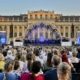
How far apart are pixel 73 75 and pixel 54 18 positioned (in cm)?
14633

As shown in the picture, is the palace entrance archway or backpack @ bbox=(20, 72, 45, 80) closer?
backpack @ bbox=(20, 72, 45, 80)

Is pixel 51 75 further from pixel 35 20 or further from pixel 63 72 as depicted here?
pixel 35 20

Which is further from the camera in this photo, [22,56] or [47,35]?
[47,35]

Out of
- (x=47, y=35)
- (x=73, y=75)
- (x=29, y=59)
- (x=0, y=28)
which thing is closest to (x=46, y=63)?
(x=29, y=59)

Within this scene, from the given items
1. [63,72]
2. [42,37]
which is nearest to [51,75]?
[63,72]

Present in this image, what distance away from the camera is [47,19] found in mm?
155250

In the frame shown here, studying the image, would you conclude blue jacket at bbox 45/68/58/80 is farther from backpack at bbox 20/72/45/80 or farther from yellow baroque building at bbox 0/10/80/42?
yellow baroque building at bbox 0/10/80/42

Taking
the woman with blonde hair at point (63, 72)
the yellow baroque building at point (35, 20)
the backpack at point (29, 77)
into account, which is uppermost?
the yellow baroque building at point (35, 20)

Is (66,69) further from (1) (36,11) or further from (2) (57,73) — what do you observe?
(1) (36,11)

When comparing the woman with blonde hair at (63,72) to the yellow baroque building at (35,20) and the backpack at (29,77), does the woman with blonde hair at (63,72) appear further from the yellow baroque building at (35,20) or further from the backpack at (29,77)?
the yellow baroque building at (35,20)

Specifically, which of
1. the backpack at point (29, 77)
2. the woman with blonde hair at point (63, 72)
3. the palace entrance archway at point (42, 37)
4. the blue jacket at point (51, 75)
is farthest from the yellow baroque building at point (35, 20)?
the woman with blonde hair at point (63, 72)

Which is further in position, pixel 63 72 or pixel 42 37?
pixel 42 37

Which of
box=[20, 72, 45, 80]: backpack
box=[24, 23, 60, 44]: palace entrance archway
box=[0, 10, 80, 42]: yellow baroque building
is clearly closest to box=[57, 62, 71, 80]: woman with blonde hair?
box=[20, 72, 45, 80]: backpack

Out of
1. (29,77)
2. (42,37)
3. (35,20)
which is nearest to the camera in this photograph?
(29,77)
